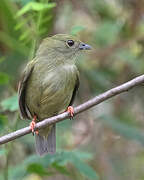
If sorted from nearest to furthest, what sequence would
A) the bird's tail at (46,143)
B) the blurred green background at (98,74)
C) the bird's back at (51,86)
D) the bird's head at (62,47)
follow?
the bird's back at (51,86)
the bird's tail at (46,143)
the bird's head at (62,47)
the blurred green background at (98,74)

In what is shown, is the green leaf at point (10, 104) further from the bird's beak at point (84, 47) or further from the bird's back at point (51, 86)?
the bird's beak at point (84, 47)

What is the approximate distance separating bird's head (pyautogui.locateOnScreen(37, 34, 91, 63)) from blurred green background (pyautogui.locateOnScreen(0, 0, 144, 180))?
1.85 feet

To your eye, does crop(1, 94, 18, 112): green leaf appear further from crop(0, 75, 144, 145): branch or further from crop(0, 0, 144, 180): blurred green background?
crop(0, 0, 144, 180): blurred green background

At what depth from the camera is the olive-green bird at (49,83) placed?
4.40 meters

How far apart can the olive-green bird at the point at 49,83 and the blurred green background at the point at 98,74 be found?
0.60m

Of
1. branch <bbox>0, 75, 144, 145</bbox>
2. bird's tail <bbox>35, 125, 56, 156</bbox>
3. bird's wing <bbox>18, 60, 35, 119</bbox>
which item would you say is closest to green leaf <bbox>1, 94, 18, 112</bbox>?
bird's wing <bbox>18, 60, 35, 119</bbox>

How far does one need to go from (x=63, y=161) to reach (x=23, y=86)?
87 cm

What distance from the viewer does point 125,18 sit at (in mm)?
6305

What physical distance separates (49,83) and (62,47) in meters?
0.55

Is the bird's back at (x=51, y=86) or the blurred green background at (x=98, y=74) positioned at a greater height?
the bird's back at (x=51, y=86)

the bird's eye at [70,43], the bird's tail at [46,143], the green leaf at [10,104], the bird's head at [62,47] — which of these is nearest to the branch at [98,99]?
the green leaf at [10,104]

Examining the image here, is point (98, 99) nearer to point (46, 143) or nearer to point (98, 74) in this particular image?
point (46, 143)

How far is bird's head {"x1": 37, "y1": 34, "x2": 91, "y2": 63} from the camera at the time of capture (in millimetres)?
4707

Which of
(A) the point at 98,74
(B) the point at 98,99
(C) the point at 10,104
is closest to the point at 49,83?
(C) the point at 10,104
